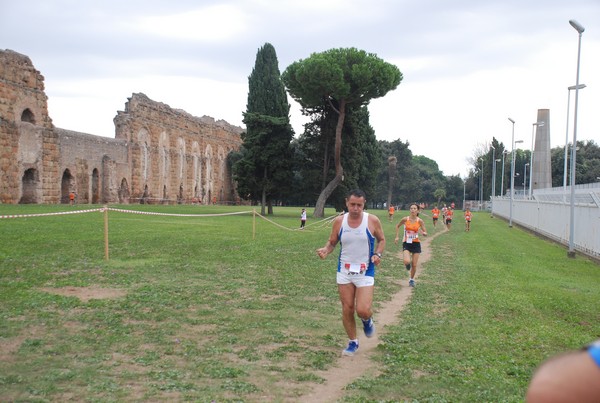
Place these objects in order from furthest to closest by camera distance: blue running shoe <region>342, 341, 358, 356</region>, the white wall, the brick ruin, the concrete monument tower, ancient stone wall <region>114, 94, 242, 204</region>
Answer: the concrete monument tower < ancient stone wall <region>114, 94, 242, 204</region> < the brick ruin < the white wall < blue running shoe <region>342, 341, 358, 356</region>

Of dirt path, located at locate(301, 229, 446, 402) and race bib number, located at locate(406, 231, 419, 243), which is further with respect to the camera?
race bib number, located at locate(406, 231, 419, 243)

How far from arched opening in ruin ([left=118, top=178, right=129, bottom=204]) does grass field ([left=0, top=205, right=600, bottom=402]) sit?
32042mm

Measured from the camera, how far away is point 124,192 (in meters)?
48.2

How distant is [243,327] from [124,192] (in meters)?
42.6

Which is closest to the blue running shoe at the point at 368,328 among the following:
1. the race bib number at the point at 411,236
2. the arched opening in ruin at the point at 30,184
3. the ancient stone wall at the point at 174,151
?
the race bib number at the point at 411,236

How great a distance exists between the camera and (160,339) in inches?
274

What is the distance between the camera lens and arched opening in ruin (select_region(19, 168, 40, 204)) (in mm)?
34344

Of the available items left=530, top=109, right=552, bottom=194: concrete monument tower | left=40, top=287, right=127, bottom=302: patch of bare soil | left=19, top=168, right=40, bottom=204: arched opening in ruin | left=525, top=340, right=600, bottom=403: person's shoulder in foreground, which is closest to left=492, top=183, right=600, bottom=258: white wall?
left=40, top=287, right=127, bottom=302: patch of bare soil

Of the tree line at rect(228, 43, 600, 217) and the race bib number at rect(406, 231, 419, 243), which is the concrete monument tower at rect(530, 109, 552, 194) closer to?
the tree line at rect(228, 43, 600, 217)

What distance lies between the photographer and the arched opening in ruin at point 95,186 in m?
43.7

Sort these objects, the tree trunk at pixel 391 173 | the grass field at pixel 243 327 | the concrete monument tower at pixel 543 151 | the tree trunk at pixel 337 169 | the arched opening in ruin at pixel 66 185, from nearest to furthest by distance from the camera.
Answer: the grass field at pixel 243 327, the arched opening in ruin at pixel 66 185, the tree trunk at pixel 337 169, the concrete monument tower at pixel 543 151, the tree trunk at pixel 391 173

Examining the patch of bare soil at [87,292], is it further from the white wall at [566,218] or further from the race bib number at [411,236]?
the white wall at [566,218]

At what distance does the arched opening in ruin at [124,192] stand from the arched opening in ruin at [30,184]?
12836 mm

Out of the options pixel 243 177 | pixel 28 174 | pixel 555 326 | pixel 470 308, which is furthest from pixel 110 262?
pixel 243 177
